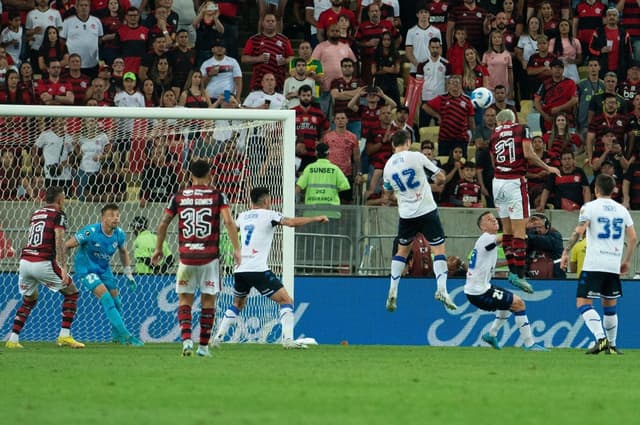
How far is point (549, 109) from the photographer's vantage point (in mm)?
24672

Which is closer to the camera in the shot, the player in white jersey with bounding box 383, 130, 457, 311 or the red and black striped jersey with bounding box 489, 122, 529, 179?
the player in white jersey with bounding box 383, 130, 457, 311

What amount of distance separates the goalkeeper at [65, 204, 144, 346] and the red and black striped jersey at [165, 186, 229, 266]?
11.4 ft

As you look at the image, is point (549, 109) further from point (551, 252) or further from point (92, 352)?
point (92, 352)

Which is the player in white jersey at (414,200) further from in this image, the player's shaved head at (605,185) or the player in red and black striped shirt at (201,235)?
the player in red and black striped shirt at (201,235)

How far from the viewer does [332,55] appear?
24.6 metres

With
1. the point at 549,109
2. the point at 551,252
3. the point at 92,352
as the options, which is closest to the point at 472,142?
the point at 549,109

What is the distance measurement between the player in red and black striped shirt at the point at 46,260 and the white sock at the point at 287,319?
105 inches

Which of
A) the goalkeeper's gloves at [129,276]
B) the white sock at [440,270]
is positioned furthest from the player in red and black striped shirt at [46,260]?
the white sock at [440,270]

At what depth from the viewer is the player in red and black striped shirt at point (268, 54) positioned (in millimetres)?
24484

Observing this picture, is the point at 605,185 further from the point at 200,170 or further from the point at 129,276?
the point at 129,276

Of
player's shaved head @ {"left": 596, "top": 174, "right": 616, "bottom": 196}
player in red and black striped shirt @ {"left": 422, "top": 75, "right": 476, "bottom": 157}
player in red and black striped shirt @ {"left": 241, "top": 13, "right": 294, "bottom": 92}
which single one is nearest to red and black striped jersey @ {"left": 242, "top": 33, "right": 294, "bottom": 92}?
player in red and black striped shirt @ {"left": 241, "top": 13, "right": 294, "bottom": 92}

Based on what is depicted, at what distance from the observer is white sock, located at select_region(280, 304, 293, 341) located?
16.6 metres

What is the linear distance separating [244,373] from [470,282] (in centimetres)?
567

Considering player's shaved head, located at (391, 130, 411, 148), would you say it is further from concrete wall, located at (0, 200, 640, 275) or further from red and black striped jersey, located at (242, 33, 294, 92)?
red and black striped jersey, located at (242, 33, 294, 92)
